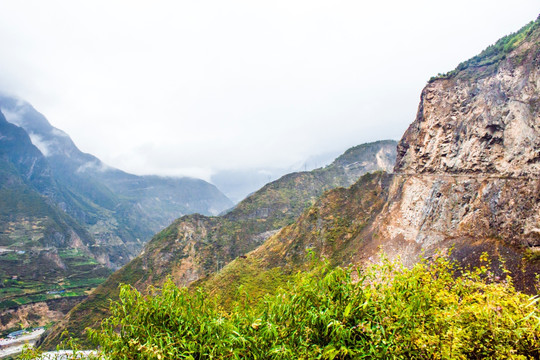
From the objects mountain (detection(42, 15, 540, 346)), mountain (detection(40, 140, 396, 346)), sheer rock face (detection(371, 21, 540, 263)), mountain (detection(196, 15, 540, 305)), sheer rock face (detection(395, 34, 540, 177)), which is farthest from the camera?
mountain (detection(40, 140, 396, 346))

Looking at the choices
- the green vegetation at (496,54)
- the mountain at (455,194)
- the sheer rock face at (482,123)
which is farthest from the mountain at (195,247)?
the green vegetation at (496,54)

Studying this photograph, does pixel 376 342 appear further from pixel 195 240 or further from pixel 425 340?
pixel 195 240

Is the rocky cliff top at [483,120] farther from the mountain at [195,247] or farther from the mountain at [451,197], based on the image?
the mountain at [195,247]

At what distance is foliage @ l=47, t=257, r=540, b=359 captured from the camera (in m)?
7.77

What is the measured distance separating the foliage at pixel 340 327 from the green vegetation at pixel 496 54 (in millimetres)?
74649

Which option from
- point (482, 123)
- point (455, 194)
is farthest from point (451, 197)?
point (482, 123)

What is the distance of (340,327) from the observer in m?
8.62

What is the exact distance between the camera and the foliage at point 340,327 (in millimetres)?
7773

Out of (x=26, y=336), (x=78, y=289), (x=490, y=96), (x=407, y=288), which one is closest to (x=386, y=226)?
(x=490, y=96)

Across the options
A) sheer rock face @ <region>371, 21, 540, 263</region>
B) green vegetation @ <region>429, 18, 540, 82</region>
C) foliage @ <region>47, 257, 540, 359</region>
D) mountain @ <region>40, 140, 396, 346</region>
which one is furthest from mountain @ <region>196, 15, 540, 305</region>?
mountain @ <region>40, 140, 396, 346</region>

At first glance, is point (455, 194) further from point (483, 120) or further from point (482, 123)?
point (483, 120)

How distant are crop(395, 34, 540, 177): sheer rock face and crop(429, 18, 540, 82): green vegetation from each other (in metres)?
2.16

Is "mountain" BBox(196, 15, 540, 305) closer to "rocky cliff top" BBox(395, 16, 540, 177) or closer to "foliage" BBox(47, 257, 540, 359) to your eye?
"rocky cliff top" BBox(395, 16, 540, 177)

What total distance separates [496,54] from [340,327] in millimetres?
96273
